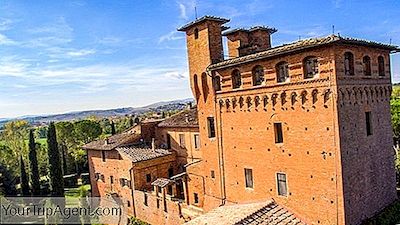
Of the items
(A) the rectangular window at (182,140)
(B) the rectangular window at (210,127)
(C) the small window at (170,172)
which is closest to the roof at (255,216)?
(B) the rectangular window at (210,127)

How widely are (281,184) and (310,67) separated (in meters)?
5.80

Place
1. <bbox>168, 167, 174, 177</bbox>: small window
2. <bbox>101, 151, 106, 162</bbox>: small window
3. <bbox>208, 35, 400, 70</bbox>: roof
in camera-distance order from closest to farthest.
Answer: <bbox>208, 35, 400, 70</bbox>: roof < <bbox>168, 167, 174, 177</bbox>: small window < <bbox>101, 151, 106, 162</bbox>: small window

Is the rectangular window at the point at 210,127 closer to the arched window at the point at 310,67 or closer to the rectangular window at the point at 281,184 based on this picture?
the rectangular window at the point at 281,184

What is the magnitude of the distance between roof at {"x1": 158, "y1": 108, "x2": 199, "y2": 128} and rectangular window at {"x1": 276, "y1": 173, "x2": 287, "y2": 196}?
1359 centimetres

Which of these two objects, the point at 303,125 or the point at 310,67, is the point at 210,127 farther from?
the point at 310,67

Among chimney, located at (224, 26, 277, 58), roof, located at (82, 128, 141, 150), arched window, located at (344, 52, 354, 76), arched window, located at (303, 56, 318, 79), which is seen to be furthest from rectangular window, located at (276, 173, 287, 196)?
roof, located at (82, 128, 141, 150)

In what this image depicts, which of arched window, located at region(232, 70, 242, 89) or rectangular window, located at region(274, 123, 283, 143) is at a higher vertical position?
arched window, located at region(232, 70, 242, 89)

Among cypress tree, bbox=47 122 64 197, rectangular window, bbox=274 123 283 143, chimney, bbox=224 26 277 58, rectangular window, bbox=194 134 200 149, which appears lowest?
cypress tree, bbox=47 122 64 197

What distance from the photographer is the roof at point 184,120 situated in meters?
31.3

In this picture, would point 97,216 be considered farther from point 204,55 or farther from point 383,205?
point 383,205

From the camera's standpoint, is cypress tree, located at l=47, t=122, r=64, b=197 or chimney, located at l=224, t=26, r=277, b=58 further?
cypress tree, located at l=47, t=122, r=64, b=197

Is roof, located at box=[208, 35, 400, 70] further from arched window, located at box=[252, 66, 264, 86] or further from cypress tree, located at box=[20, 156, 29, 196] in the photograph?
cypress tree, located at box=[20, 156, 29, 196]

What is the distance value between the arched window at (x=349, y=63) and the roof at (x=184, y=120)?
53.4ft

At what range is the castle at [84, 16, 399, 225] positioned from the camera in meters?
15.4
